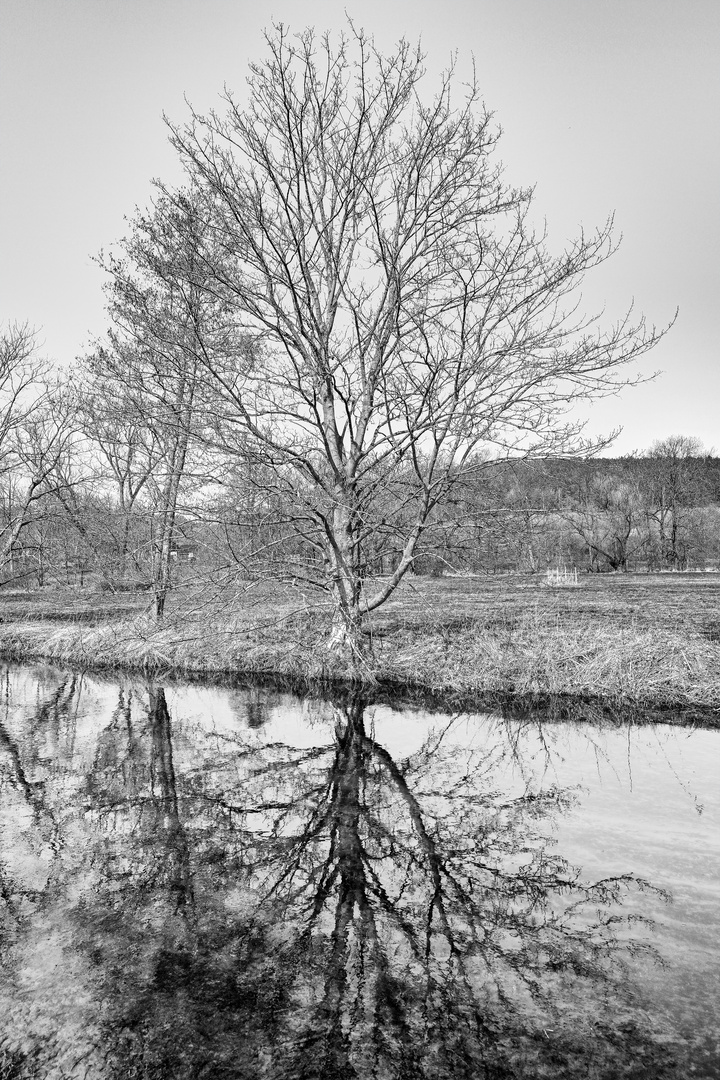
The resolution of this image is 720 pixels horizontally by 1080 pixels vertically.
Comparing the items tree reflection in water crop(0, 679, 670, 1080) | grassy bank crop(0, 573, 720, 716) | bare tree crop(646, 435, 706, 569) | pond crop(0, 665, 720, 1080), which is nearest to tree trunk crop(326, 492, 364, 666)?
grassy bank crop(0, 573, 720, 716)

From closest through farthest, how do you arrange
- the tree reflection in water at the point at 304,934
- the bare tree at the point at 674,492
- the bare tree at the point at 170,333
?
the tree reflection in water at the point at 304,934 → the bare tree at the point at 170,333 → the bare tree at the point at 674,492

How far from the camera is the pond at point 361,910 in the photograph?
333 cm

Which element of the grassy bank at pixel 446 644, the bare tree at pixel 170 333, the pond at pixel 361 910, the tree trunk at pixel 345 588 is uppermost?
the bare tree at pixel 170 333

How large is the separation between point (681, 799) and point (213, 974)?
492cm

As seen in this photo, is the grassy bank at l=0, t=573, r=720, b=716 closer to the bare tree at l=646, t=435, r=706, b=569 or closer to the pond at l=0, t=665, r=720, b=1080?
the pond at l=0, t=665, r=720, b=1080

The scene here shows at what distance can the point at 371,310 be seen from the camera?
1265cm

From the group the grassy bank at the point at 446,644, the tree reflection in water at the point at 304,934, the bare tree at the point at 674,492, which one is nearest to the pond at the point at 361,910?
the tree reflection in water at the point at 304,934

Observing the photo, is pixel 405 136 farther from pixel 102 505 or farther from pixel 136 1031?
pixel 102 505

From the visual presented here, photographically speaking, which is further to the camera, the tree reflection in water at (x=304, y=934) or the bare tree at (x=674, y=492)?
the bare tree at (x=674, y=492)

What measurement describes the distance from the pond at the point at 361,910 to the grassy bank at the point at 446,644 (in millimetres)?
2405

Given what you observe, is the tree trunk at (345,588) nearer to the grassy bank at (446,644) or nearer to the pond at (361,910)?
the grassy bank at (446,644)

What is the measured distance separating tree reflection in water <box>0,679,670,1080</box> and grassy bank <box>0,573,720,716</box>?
14.4ft

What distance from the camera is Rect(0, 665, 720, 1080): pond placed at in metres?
3.33

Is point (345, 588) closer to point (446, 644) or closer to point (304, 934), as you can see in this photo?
point (446, 644)
